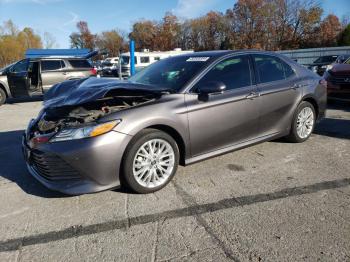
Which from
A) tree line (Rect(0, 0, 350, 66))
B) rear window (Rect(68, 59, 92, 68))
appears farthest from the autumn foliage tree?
rear window (Rect(68, 59, 92, 68))

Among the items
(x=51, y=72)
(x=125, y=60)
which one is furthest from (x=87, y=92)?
(x=125, y=60)

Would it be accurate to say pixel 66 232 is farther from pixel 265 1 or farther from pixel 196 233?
pixel 265 1

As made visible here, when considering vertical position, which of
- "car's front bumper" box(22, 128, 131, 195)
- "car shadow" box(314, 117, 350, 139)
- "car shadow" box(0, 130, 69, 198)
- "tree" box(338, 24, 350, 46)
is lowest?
"car shadow" box(314, 117, 350, 139)

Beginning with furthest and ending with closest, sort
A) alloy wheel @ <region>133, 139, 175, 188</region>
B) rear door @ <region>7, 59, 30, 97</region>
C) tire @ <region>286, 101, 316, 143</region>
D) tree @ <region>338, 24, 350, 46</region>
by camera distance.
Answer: tree @ <region>338, 24, 350, 46</region>, rear door @ <region>7, 59, 30, 97</region>, tire @ <region>286, 101, 316, 143</region>, alloy wheel @ <region>133, 139, 175, 188</region>

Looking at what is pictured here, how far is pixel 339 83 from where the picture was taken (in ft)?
25.7

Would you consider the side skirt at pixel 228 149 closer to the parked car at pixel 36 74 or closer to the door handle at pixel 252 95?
the door handle at pixel 252 95

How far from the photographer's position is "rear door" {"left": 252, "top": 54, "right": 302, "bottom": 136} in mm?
4449

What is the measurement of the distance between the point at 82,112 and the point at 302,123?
348 cm

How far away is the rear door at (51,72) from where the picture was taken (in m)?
11.9

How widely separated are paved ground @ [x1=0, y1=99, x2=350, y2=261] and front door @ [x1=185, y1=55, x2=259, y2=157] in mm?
431

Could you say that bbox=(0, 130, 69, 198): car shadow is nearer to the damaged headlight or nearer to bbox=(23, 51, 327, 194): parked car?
bbox=(23, 51, 327, 194): parked car

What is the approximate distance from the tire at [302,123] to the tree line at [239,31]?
48.9 meters

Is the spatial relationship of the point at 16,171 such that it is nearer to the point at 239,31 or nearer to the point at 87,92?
the point at 87,92

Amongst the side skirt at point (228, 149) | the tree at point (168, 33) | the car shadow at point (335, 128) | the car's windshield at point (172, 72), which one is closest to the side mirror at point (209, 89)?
the car's windshield at point (172, 72)
